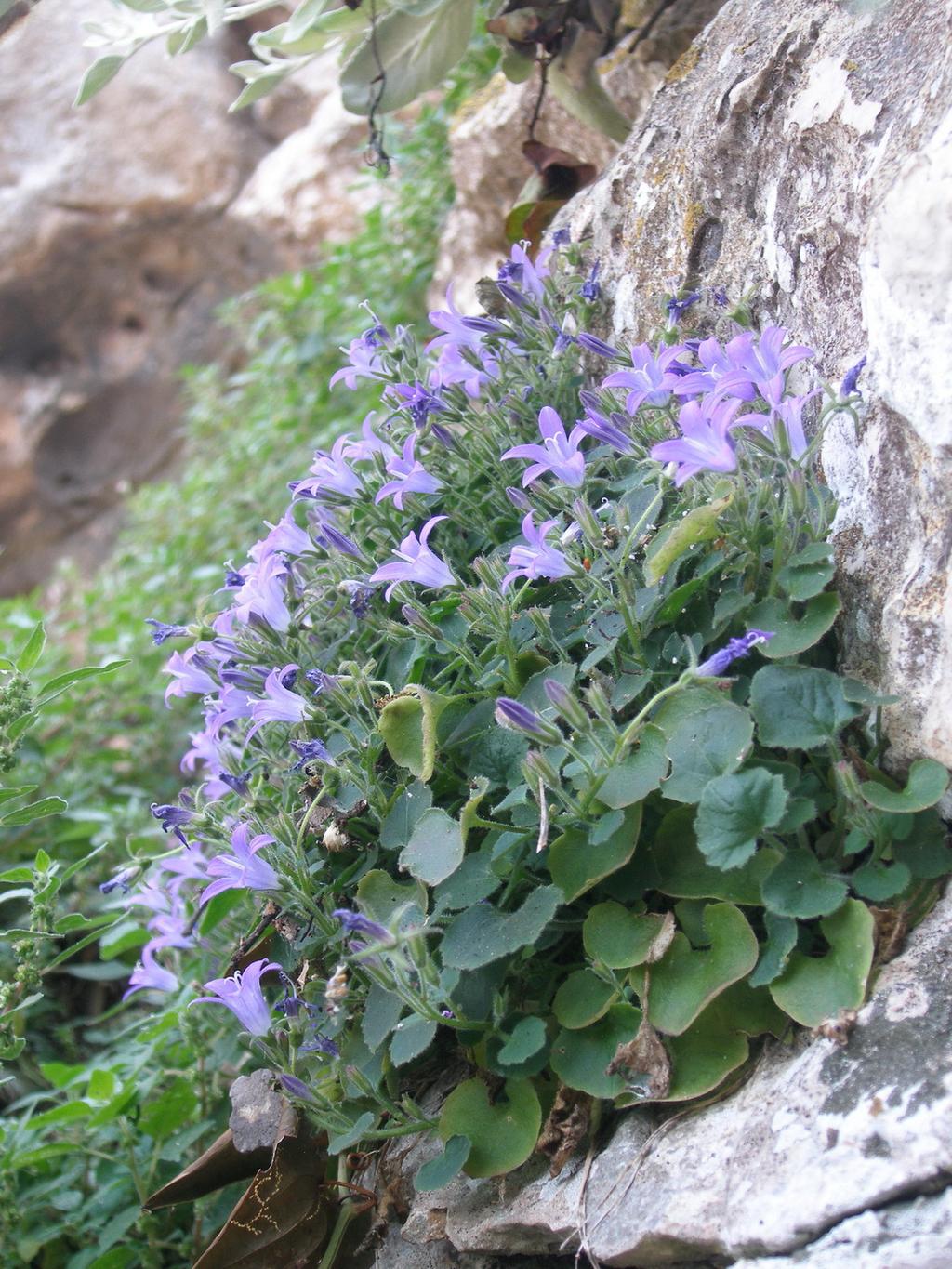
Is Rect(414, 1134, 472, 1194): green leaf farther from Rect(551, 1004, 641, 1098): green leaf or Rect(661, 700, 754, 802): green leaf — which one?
Rect(661, 700, 754, 802): green leaf

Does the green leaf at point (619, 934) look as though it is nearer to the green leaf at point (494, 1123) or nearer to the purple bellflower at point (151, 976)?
the green leaf at point (494, 1123)

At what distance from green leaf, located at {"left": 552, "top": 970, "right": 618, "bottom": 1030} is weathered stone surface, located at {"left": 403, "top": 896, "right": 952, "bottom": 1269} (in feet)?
Result: 0.42

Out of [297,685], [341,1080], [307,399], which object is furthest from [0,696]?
[307,399]

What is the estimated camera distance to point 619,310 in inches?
78.1

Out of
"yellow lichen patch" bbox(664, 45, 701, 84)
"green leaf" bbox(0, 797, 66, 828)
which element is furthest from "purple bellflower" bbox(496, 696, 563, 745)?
"yellow lichen patch" bbox(664, 45, 701, 84)

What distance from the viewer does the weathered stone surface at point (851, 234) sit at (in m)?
1.23

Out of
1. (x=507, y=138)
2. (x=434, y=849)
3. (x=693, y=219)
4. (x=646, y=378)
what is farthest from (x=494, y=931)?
(x=507, y=138)

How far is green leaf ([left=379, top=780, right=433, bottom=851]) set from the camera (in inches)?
56.1

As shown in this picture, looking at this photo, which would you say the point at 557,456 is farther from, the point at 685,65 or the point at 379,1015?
the point at 685,65

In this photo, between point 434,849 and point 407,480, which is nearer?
point 434,849

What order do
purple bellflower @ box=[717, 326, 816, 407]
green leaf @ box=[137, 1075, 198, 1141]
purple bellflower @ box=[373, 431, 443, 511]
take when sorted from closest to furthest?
1. purple bellflower @ box=[717, 326, 816, 407]
2. purple bellflower @ box=[373, 431, 443, 511]
3. green leaf @ box=[137, 1075, 198, 1141]

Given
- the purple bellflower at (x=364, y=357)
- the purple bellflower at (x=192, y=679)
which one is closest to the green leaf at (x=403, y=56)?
the purple bellflower at (x=364, y=357)

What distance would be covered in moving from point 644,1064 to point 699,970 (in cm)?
12

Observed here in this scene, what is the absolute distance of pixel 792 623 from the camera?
4.23 ft
